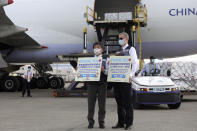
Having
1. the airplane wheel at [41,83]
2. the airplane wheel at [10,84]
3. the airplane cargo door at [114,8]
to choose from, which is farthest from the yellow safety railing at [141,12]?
the airplane wheel at [41,83]

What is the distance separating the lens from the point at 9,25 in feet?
56.7

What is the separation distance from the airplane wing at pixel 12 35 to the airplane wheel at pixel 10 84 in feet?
6.35

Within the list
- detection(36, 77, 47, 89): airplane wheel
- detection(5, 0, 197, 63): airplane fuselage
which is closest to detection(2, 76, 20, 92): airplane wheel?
detection(5, 0, 197, 63): airplane fuselage

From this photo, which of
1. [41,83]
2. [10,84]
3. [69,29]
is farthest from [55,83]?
[69,29]

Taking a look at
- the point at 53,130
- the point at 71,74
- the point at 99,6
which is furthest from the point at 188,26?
the point at 71,74

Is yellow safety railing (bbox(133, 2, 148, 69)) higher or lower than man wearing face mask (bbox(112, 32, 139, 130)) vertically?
higher

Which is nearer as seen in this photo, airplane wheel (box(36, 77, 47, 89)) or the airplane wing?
the airplane wing

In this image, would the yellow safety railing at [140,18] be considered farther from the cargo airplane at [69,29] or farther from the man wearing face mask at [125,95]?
the man wearing face mask at [125,95]

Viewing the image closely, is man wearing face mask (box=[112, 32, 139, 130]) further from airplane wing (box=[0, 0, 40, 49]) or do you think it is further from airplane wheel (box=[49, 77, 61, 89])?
airplane wheel (box=[49, 77, 61, 89])

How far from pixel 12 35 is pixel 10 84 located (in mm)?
3400

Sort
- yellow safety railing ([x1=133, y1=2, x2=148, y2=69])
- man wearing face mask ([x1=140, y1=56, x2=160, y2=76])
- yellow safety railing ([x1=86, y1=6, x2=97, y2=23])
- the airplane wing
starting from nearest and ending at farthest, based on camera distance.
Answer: man wearing face mask ([x1=140, y1=56, x2=160, y2=76]) < yellow safety railing ([x1=133, y1=2, x2=148, y2=69]) < yellow safety railing ([x1=86, y1=6, x2=97, y2=23]) < the airplane wing

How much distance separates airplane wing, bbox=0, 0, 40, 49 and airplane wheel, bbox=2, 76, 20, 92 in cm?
194

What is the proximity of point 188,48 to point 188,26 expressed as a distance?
125cm

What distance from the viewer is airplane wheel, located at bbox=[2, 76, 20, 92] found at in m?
19.4
